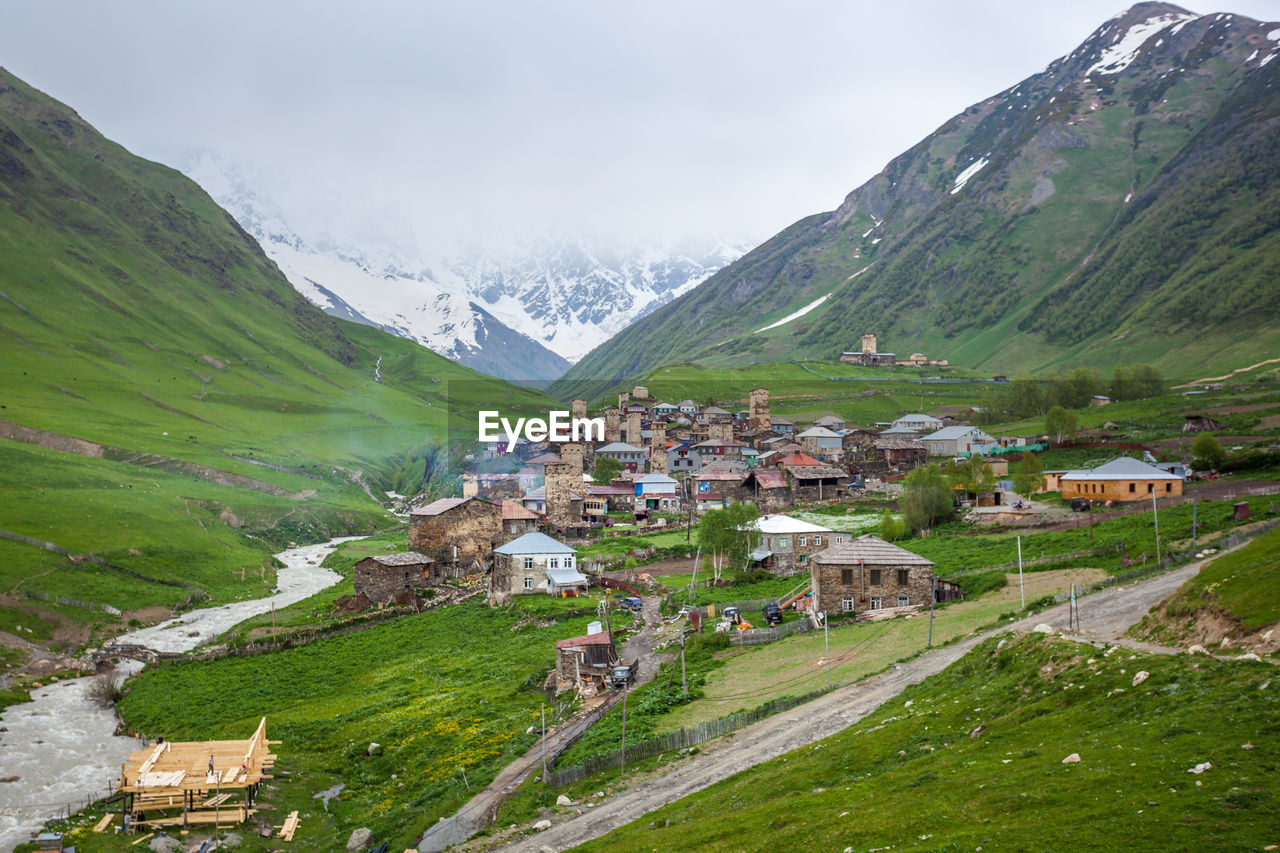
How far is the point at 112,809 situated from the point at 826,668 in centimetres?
2863

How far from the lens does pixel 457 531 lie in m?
80.6

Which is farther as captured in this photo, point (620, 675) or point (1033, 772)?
point (620, 675)

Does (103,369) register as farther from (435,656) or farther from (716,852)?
(716,852)

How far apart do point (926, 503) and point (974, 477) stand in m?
12.5

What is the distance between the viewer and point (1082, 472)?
76.4m

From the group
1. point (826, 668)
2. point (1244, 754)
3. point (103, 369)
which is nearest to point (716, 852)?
point (1244, 754)

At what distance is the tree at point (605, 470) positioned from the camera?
378 ft

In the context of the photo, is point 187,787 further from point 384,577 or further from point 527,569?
point 384,577

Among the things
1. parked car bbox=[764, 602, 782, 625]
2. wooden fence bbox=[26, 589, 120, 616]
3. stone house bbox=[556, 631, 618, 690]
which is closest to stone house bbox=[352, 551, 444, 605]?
wooden fence bbox=[26, 589, 120, 616]

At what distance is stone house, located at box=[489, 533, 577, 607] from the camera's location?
67562mm

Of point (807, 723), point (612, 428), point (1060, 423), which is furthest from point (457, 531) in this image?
point (1060, 423)

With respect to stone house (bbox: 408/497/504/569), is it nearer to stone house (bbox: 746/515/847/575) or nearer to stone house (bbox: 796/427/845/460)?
stone house (bbox: 746/515/847/575)

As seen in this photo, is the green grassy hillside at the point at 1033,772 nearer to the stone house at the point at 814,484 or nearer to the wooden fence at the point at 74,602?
the wooden fence at the point at 74,602

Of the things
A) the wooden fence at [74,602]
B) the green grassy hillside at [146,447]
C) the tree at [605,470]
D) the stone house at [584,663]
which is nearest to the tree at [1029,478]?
the tree at [605,470]
